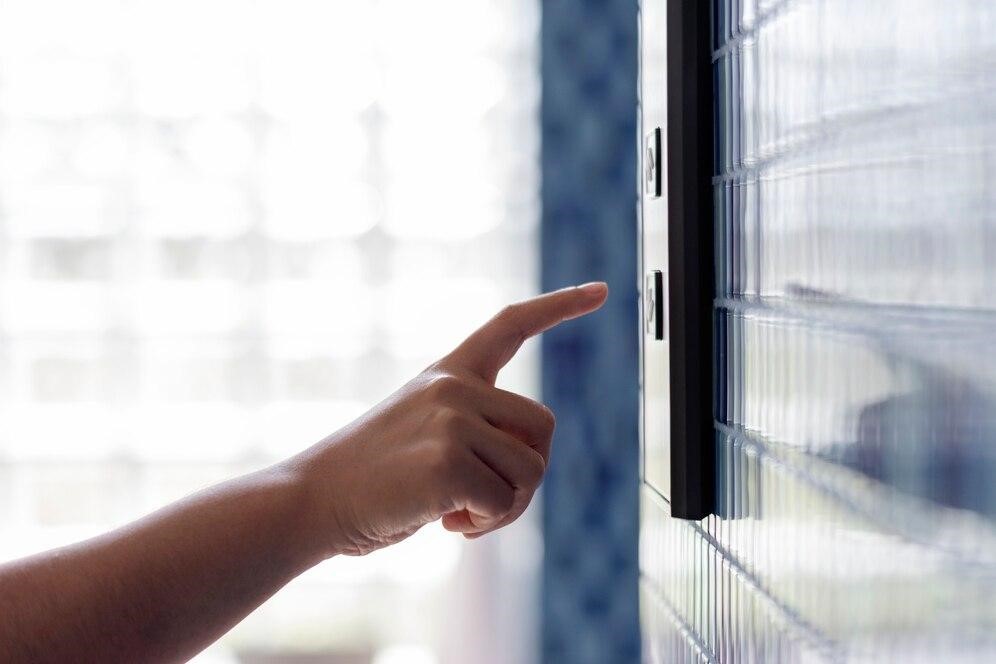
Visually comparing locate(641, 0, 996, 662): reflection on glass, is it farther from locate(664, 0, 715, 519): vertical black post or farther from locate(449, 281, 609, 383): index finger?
locate(449, 281, 609, 383): index finger

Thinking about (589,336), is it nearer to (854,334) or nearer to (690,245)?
(690,245)

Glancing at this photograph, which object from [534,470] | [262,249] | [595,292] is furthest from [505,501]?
[262,249]

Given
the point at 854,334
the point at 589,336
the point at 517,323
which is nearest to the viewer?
the point at 854,334

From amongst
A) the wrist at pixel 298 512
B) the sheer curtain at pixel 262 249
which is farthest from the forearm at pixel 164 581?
the sheer curtain at pixel 262 249

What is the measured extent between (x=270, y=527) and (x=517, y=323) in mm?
182

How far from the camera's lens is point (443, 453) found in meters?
0.51

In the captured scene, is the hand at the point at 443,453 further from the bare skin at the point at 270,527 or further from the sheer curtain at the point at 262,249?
the sheer curtain at the point at 262,249

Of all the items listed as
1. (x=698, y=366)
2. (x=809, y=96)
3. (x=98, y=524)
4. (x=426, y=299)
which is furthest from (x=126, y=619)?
(x=98, y=524)

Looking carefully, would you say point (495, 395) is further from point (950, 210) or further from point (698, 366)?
point (950, 210)

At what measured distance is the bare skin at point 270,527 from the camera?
0.53 m

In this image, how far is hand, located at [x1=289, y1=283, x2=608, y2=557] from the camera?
52 centimetres

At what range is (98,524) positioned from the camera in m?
1.66

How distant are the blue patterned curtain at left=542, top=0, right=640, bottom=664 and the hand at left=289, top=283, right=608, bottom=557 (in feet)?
3.39

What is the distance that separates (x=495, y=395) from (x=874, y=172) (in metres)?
0.30
